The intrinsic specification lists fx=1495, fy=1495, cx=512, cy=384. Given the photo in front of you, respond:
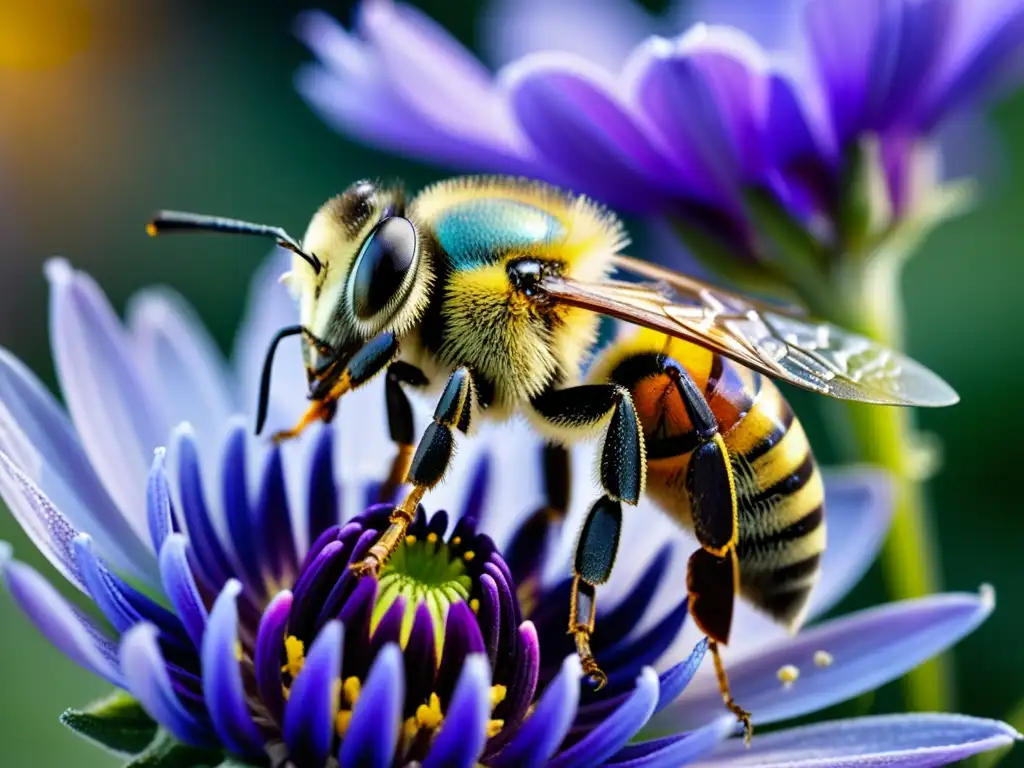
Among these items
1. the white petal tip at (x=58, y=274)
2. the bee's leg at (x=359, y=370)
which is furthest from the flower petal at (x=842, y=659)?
the white petal tip at (x=58, y=274)

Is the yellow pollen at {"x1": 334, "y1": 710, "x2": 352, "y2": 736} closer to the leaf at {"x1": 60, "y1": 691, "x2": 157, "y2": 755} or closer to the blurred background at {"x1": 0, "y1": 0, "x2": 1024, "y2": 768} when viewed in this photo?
the leaf at {"x1": 60, "y1": 691, "x2": 157, "y2": 755}

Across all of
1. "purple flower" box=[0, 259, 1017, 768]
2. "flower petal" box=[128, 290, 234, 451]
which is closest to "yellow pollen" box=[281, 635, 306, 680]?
"purple flower" box=[0, 259, 1017, 768]

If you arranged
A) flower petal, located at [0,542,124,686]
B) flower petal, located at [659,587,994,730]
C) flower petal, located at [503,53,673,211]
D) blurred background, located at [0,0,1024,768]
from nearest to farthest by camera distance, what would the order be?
1. flower petal, located at [0,542,124,686]
2. flower petal, located at [659,587,994,730]
3. flower petal, located at [503,53,673,211]
4. blurred background, located at [0,0,1024,768]

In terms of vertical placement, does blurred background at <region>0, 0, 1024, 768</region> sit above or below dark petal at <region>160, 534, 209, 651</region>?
above

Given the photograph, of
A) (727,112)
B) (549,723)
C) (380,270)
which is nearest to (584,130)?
(727,112)

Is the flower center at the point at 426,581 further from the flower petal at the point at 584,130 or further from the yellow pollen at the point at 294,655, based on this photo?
the flower petal at the point at 584,130

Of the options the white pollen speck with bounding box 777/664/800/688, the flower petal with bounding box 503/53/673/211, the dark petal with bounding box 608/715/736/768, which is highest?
the flower petal with bounding box 503/53/673/211
